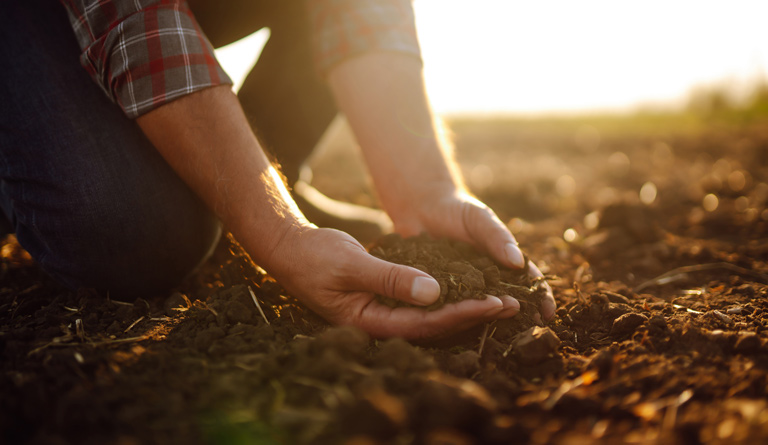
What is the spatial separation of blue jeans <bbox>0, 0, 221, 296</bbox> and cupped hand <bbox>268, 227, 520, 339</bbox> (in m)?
0.67

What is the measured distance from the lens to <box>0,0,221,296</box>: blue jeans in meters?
1.68

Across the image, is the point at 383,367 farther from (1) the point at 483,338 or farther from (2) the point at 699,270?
(2) the point at 699,270

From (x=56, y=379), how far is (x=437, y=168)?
152cm

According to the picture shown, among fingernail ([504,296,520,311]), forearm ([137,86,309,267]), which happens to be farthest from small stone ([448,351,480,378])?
forearm ([137,86,309,267])

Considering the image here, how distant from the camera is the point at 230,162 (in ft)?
4.89

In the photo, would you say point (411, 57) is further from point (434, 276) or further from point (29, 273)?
point (29, 273)

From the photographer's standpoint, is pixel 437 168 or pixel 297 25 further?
pixel 297 25

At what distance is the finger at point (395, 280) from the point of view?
1.29 meters

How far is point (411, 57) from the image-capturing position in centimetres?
212

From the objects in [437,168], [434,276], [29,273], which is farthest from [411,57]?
[29,273]

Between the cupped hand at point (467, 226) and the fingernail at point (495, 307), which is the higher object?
the cupped hand at point (467, 226)

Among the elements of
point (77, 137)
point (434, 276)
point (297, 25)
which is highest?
point (297, 25)

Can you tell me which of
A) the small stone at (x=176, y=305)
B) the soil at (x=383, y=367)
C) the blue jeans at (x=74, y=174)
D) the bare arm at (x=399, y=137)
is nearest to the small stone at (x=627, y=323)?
the soil at (x=383, y=367)

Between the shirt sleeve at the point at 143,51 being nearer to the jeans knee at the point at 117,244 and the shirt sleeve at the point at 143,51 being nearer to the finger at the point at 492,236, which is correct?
the jeans knee at the point at 117,244
